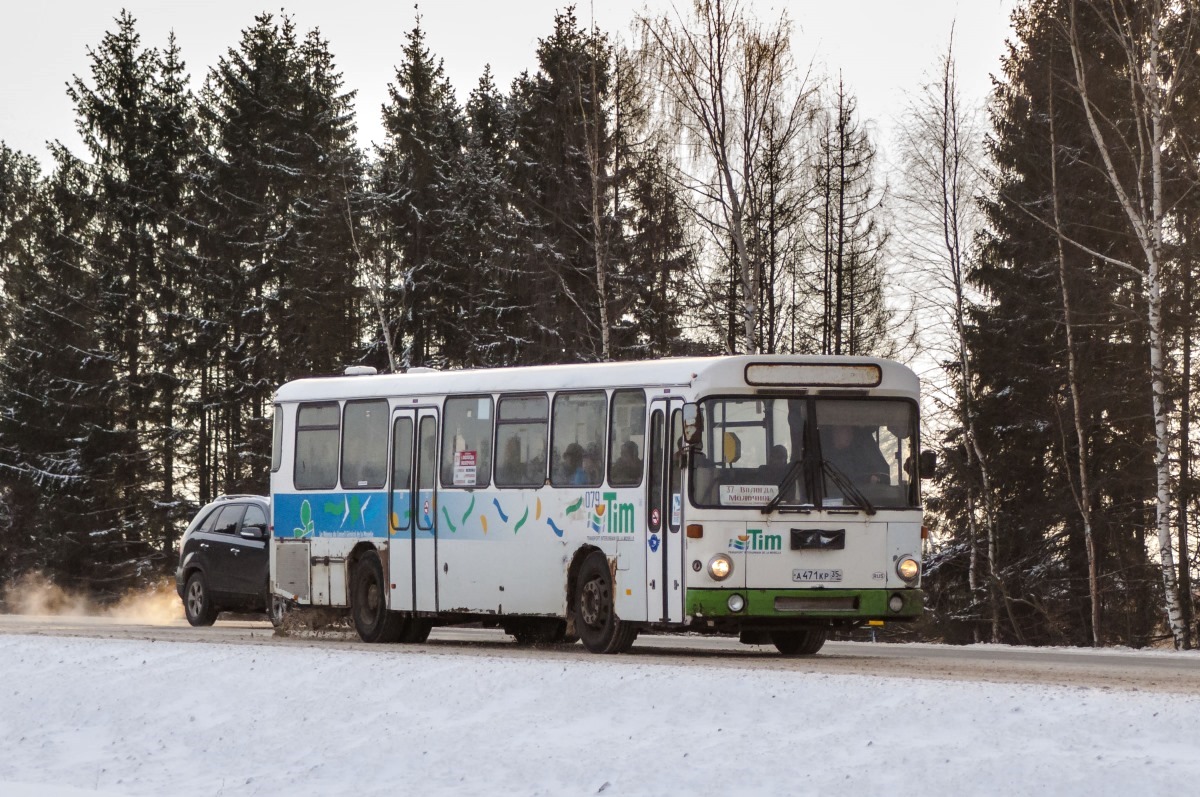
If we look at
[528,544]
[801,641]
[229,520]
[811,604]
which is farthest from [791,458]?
[229,520]

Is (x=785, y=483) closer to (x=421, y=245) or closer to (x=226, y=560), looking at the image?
(x=226, y=560)

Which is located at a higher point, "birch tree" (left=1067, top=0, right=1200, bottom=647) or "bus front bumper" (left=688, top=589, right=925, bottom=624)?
"birch tree" (left=1067, top=0, right=1200, bottom=647)

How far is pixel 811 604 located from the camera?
62.2 ft

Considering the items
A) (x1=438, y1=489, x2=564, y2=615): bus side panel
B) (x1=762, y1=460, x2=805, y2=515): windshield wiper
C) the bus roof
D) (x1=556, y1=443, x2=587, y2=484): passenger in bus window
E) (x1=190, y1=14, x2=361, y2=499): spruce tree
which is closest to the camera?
(x1=762, y1=460, x2=805, y2=515): windshield wiper

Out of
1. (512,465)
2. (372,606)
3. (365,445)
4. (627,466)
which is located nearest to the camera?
(627,466)

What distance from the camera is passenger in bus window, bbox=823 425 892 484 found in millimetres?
19172

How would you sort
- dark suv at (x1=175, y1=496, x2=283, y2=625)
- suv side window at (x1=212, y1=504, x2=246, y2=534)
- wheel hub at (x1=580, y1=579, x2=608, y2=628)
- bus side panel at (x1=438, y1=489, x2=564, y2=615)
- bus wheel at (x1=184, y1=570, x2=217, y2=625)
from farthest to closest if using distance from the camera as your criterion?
bus wheel at (x1=184, y1=570, x2=217, y2=625) < suv side window at (x1=212, y1=504, x2=246, y2=534) < dark suv at (x1=175, y1=496, x2=283, y2=625) < bus side panel at (x1=438, y1=489, x2=564, y2=615) < wheel hub at (x1=580, y1=579, x2=608, y2=628)

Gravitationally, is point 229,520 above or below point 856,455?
below

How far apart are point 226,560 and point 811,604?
11656mm

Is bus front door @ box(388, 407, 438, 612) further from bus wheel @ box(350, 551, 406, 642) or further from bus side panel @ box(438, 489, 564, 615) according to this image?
bus wheel @ box(350, 551, 406, 642)

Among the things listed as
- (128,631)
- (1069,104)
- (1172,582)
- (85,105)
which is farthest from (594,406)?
(85,105)

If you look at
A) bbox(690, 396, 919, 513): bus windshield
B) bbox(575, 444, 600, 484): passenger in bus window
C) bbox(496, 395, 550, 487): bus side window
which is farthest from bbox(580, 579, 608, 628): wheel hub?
bbox(690, 396, 919, 513): bus windshield

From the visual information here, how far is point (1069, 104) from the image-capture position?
39875 millimetres

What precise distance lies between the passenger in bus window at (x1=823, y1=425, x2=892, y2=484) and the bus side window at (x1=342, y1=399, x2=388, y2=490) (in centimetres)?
608
